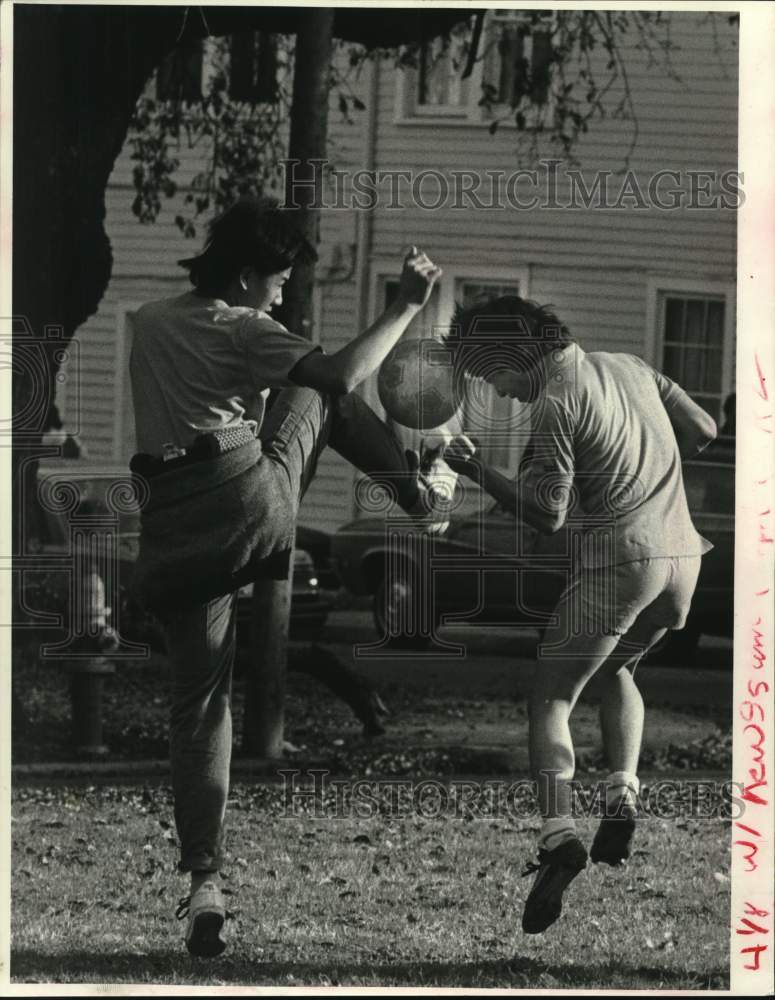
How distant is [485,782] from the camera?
7117mm

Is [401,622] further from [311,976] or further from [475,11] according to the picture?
[475,11]

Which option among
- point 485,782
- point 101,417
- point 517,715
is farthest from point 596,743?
point 101,417

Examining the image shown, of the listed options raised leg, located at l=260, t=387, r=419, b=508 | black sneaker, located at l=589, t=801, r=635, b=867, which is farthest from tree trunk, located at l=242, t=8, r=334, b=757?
black sneaker, located at l=589, t=801, r=635, b=867

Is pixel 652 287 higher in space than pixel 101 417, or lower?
higher

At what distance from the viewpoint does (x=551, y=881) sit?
5.07 meters

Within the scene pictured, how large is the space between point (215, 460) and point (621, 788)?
1453mm

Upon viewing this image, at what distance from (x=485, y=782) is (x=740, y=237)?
2.75 meters

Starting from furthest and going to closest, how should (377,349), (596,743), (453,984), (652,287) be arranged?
(596,743)
(652,287)
(453,984)
(377,349)

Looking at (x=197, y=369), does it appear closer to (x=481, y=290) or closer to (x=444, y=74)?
(x=481, y=290)

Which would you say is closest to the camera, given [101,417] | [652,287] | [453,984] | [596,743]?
[453,984]

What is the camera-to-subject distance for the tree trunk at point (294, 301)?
6602mm

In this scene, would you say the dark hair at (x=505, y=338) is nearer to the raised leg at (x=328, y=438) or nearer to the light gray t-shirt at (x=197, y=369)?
the raised leg at (x=328, y=438)

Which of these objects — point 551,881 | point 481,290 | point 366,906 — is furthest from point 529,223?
point 366,906

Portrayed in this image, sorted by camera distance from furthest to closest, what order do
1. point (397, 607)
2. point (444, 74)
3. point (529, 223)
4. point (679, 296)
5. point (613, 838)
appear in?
point (444, 74), point (679, 296), point (397, 607), point (529, 223), point (613, 838)
